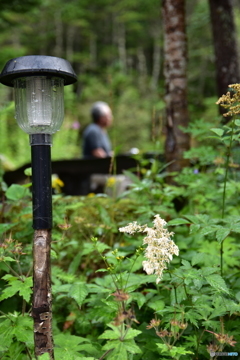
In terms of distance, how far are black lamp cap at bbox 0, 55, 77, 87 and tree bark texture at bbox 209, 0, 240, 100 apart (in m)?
2.63

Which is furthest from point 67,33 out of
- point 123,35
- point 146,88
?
point 146,88

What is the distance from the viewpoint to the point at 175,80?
304 centimetres

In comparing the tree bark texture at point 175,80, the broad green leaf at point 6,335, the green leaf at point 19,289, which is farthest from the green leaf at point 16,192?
the tree bark texture at point 175,80

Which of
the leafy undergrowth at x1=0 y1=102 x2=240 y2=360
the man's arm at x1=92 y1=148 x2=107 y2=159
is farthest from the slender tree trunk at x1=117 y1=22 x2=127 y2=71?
the leafy undergrowth at x1=0 y1=102 x2=240 y2=360

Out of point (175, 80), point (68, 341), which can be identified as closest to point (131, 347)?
point (68, 341)

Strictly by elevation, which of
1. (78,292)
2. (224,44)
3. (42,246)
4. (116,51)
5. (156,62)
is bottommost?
(78,292)

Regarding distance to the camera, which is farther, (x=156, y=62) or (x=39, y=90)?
(x=156, y=62)

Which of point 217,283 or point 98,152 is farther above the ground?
point 98,152

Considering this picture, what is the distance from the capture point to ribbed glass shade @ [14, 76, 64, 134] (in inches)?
54.1

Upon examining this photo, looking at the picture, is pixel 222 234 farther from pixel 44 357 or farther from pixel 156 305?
pixel 44 357

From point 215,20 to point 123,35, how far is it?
965 inches

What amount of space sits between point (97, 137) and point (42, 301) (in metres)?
4.70

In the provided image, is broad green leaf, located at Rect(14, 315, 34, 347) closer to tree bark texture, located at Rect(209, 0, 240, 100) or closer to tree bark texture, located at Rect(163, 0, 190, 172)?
tree bark texture, located at Rect(163, 0, 190, 172)

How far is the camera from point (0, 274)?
6.22 ft
